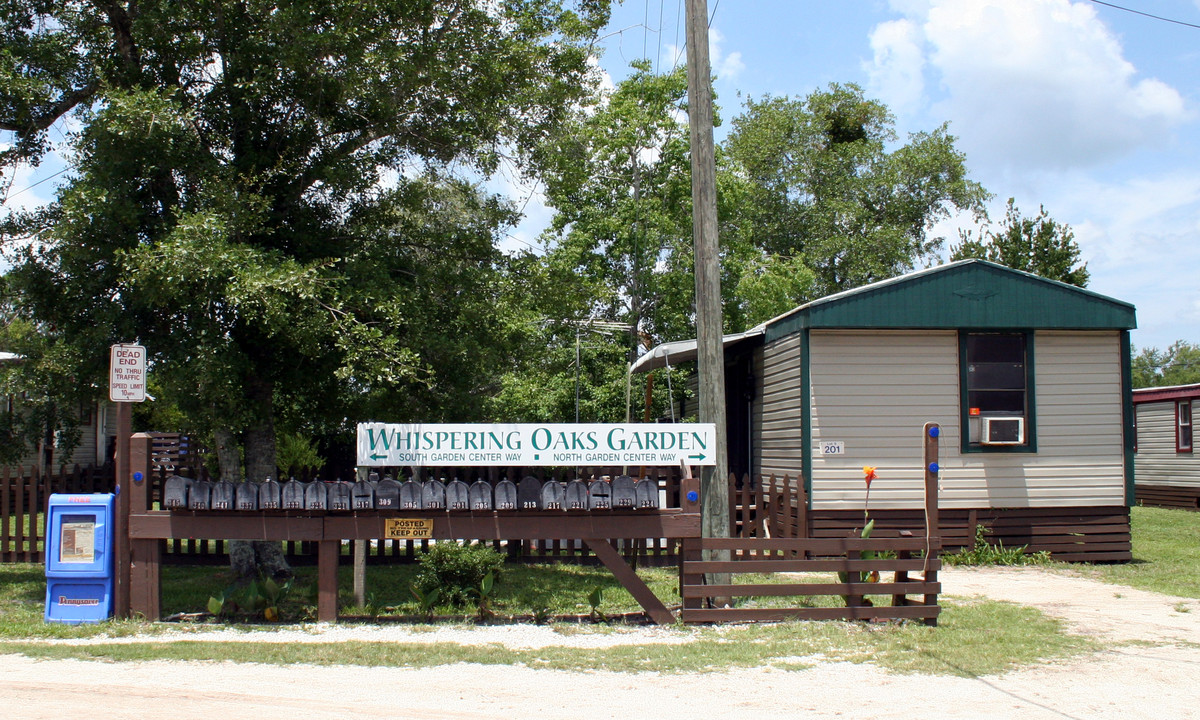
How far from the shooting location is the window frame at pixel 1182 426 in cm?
2198

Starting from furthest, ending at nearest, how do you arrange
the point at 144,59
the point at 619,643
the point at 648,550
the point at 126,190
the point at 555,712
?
the point at 648,550 < the point at 144,59 < the point at 126,190 < the point at 619,643 < the point at 555,712

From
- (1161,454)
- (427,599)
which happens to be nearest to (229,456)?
(427,599)

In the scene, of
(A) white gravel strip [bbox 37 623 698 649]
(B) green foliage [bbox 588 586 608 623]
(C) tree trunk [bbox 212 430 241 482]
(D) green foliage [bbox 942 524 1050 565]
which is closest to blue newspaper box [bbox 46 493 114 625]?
(A) white gravel strip [bbox 37 623 698 649]

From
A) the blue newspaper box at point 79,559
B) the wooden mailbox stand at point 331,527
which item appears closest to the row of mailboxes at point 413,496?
the wooden mailbox stand at point 331,527

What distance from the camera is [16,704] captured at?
5.56m

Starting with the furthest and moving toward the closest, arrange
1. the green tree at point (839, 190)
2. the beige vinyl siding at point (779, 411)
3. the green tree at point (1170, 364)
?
the green tree at point (1170, 364) → the green tree at point (839, 190) → the beige vinyl siding at point (779, 411)

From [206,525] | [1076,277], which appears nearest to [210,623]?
[206,525]

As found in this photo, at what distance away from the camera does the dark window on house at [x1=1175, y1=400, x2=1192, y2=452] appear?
72.4 ft

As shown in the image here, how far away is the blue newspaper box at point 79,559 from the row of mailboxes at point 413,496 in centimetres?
65

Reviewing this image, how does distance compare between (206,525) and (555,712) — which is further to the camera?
(206,525)

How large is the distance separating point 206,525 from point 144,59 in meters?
5.04

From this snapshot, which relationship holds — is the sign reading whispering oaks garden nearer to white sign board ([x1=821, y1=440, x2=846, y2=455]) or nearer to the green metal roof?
white sign board ([x1=821, y1=440, x2=846, y2=455])

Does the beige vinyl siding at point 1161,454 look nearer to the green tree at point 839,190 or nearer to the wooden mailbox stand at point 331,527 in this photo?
the green tree at point 839,190

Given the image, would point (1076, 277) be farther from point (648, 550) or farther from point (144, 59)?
point (144, 59)
